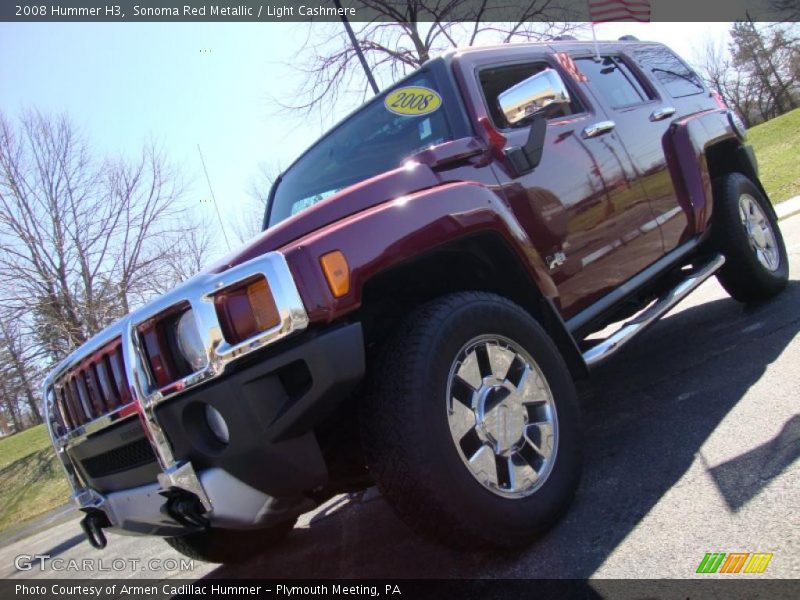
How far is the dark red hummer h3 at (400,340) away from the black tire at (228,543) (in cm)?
2

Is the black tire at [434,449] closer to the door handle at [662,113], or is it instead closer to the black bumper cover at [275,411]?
the black bumper cover at [275,411]

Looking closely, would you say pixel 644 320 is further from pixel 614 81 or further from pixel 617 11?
pixel 617 11

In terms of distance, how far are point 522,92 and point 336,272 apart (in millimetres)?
1289

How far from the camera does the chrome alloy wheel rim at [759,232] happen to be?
4.46m

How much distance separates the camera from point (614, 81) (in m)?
3.88

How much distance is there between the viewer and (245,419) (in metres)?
1.83

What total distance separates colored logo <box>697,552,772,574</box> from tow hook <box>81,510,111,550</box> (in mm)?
2192

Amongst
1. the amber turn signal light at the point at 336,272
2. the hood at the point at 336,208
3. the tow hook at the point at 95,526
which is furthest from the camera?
the tow hook at the point at 95,526

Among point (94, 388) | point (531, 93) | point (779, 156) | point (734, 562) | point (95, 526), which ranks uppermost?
point (531, 93)

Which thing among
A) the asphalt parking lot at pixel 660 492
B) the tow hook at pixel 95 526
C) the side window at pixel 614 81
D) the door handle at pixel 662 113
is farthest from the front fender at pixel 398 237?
the door handle at pixel 662 113

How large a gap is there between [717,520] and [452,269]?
1.33m

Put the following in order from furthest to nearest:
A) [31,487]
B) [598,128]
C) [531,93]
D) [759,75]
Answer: [759,75] < [31,487] < [598,128] < [531,93]

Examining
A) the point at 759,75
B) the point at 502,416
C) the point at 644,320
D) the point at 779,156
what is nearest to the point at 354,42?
the point at 644,320

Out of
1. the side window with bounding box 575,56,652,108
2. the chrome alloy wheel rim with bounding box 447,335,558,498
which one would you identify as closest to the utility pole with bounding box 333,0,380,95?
the side window with bounding box 575,56,652,108
